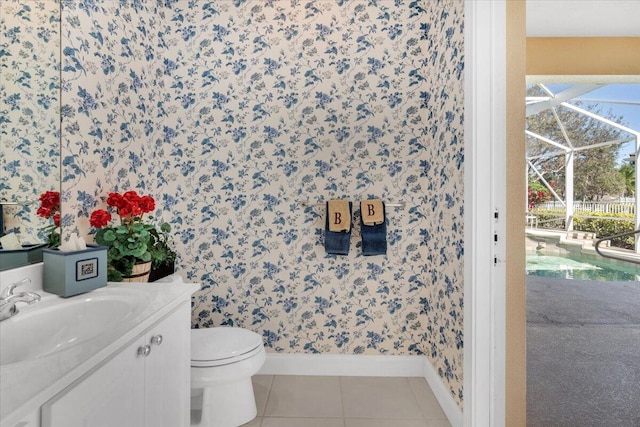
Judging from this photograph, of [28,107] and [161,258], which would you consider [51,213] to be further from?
[161,258]

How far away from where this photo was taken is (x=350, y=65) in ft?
6.73

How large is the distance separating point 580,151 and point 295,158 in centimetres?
209

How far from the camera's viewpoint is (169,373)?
110 cm

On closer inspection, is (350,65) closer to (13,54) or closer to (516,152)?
(516,152)

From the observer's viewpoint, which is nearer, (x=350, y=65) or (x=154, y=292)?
(x=154, y=292)

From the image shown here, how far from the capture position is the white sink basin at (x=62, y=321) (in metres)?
0.88

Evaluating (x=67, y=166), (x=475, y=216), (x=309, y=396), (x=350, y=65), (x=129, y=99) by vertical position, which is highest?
(x=350, y=65)

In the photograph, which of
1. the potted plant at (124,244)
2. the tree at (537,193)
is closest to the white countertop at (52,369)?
the potted plant at (124,244)

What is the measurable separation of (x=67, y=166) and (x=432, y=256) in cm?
196

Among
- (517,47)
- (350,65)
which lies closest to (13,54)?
(350,65)

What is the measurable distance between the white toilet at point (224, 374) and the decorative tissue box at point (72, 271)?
22.0 inches

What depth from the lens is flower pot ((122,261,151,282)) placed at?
4.93 ft

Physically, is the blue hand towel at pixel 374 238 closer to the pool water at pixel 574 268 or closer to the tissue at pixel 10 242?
the tissue at pixel 10 242

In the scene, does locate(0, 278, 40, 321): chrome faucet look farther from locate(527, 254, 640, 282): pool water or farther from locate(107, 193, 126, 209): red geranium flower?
locate(527, 254, 640, 282): pool water
